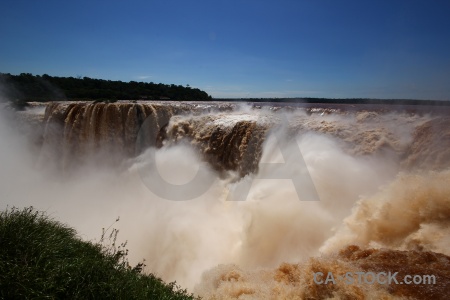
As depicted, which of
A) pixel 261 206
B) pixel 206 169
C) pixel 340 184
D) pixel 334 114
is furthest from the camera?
pixel 206 169

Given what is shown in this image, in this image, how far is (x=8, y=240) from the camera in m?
4.18

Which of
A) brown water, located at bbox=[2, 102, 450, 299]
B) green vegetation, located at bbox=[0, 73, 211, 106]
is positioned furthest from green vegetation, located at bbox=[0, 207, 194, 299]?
green vegetation, located at bbox=[0, 73, 211, 106]

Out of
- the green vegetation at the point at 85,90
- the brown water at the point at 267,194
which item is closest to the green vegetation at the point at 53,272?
the brown water at the point at 267,194

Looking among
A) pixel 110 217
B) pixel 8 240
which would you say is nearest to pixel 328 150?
pixel 8 240

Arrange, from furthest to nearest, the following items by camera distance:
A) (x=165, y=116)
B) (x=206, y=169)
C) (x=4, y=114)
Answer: (x=4, y=114) → (x=165, y=116) → (x=206, y=169)

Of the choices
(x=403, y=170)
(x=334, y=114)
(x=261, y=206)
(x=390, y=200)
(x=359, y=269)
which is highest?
(x=334, y=114)

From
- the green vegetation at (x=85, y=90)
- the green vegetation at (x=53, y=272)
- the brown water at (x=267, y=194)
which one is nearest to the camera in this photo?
the green vegetation at (x=53, y=272)

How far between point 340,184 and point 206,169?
6059mm

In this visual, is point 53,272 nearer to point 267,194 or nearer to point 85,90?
point 267,194

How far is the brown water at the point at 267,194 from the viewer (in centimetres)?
450

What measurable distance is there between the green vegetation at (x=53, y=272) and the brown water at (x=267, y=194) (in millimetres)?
1391

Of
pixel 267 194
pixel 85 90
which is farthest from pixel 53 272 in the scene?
pixel 85 90

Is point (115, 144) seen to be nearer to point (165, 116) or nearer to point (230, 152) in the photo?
point (165, 116)

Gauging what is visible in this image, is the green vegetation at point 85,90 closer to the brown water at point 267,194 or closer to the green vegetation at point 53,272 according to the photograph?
the brown water at point 267,194
